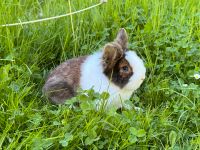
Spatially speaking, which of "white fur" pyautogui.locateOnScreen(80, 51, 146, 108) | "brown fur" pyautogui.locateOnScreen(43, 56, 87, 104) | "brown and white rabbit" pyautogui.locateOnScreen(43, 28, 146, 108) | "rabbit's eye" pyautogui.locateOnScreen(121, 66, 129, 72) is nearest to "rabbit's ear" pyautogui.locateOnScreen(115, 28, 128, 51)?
"brown and white rabbit" pyautogui.locateOnScreen(43, 28, 146, 108)

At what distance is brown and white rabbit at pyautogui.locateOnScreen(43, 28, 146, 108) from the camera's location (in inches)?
151

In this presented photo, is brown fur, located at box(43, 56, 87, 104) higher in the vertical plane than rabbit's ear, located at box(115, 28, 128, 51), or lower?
lower

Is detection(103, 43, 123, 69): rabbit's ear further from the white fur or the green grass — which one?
the green grass

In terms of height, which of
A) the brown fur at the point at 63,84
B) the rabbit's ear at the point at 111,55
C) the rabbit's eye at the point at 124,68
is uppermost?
the rabbit's ear at the point at 111,55

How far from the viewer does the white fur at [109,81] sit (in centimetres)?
382

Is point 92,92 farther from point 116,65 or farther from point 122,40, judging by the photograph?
point 122,40

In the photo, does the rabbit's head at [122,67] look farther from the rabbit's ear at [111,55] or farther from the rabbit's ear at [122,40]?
the rabbit's ear at [122,40]

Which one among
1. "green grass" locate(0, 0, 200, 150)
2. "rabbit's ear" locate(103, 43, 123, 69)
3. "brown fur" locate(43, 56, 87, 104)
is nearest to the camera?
"green grass" locate(0, 0, 200, 150)

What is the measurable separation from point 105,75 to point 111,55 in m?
0.18

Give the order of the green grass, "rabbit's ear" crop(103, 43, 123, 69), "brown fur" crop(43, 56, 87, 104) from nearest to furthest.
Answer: the green grass
"rabbit's ear" crop(103, 43, 123, 69)
"brown fur" crop(43, 56, 87, 104)

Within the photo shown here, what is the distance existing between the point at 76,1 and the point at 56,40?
2.04 ft

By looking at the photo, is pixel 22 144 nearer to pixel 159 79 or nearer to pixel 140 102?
pixel 140 102

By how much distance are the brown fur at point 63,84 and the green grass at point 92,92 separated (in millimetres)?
95

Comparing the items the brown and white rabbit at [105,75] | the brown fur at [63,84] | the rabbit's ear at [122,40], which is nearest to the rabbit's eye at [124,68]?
the brown and white rabbit at [105,75]
